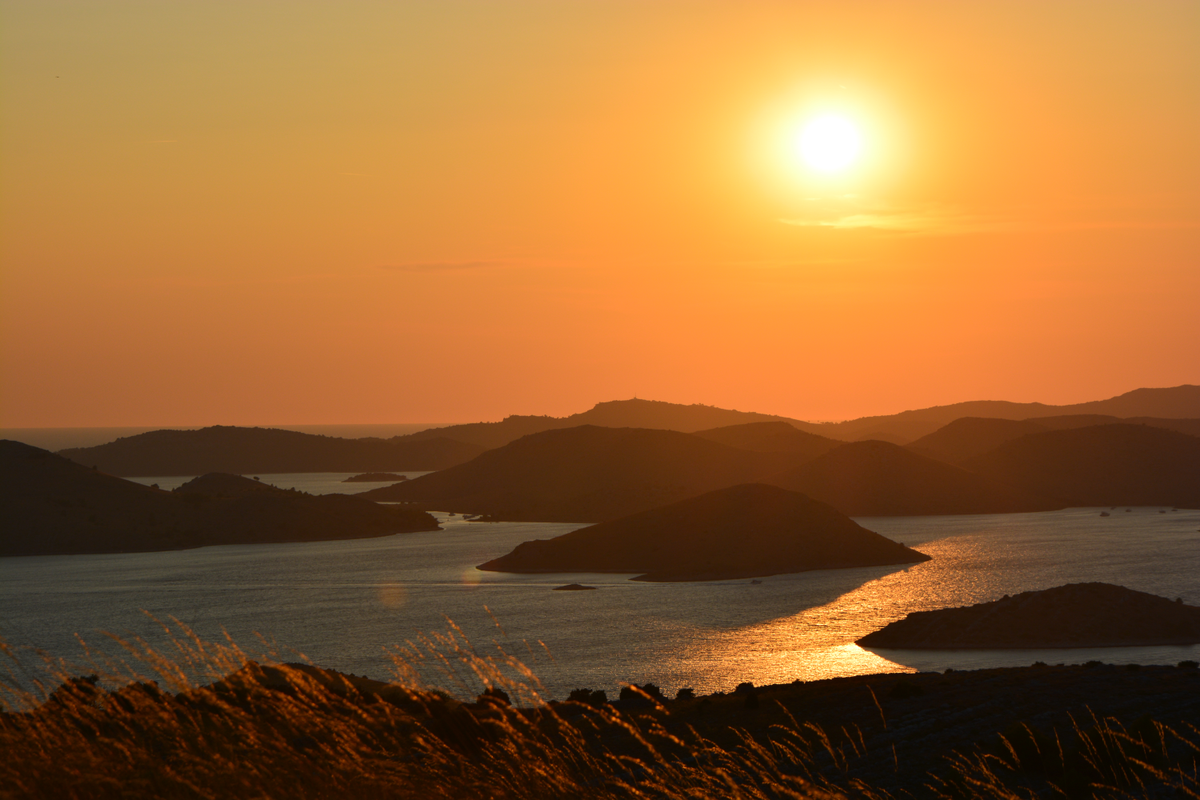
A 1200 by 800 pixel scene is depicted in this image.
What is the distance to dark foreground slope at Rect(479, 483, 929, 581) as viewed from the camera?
445 ft

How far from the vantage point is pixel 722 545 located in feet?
460

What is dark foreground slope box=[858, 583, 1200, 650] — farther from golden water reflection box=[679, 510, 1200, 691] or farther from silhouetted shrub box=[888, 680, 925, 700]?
silhouetted shrub box=[888, 680, 925, 700]

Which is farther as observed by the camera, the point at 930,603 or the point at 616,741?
the point at 930,603

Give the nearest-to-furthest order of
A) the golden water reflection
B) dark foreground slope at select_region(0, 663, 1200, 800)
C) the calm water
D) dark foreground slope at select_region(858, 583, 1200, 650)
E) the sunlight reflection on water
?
dark foreground slope at select_region(0, 663, 1200, 800) < the golden water reflection < the calm water < the sunlight reflection on water < dark foreground slope at select_region(858, 583, 1200, 650)

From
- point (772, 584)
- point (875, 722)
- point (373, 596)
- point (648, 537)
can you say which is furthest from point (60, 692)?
point (648, 537)

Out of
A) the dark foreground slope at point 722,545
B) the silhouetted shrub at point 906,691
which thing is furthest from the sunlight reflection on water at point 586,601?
the silhouetted shrub at point 906,691

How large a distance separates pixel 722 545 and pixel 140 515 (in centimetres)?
9846

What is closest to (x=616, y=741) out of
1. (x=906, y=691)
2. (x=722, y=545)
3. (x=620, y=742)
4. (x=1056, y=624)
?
(x=620, y=742)

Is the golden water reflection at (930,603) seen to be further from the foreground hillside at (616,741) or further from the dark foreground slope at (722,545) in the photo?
the foreground hillside at (616,741)

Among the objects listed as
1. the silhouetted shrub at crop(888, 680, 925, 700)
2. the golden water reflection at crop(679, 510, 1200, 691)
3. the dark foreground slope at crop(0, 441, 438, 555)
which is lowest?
the golden water reflection at crop(679, 510, 1200, 691)

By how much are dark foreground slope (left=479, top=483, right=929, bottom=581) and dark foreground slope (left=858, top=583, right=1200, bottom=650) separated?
51381 millimetres

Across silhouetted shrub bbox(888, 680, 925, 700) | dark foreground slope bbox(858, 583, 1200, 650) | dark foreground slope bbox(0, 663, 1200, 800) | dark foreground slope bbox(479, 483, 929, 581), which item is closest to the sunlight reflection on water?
dark foreground slope bbox(858, 583, 1200, 650)

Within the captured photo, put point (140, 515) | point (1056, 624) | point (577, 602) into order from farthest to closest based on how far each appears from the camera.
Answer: point (140, 515) → point (577, 602) → point (1056, 624)

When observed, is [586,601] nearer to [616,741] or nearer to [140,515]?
[616,741]
